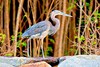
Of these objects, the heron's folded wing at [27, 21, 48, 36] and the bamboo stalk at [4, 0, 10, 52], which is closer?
the heron's folded wing at [27, 21, 48, 36]

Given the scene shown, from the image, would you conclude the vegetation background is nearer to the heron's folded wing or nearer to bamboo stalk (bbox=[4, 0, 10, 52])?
bamboo stalk (bbox=[4, 0, 10, 52])

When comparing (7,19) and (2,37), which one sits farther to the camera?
(7,19)

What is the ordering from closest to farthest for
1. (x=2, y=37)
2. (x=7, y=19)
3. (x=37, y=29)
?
(x=37, y=29) → (x=2, y=37) → (x=7, y=19)

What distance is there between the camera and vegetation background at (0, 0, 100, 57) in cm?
474

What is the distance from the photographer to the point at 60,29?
4.91 m

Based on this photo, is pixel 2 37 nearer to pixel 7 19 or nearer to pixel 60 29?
pixel 7 19

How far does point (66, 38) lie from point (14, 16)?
0.72 m

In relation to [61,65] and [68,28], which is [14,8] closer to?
[68,28]

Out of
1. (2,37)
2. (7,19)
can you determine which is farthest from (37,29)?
(7,19)

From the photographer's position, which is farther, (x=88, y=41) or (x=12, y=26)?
(x=12, y=26)

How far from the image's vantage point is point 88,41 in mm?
4684

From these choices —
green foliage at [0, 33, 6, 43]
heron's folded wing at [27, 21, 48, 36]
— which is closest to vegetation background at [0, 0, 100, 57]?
green foliage at [0, 33, 6, 43]

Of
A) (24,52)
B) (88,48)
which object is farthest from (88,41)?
(24,52)

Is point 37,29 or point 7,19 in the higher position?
point 7,19
